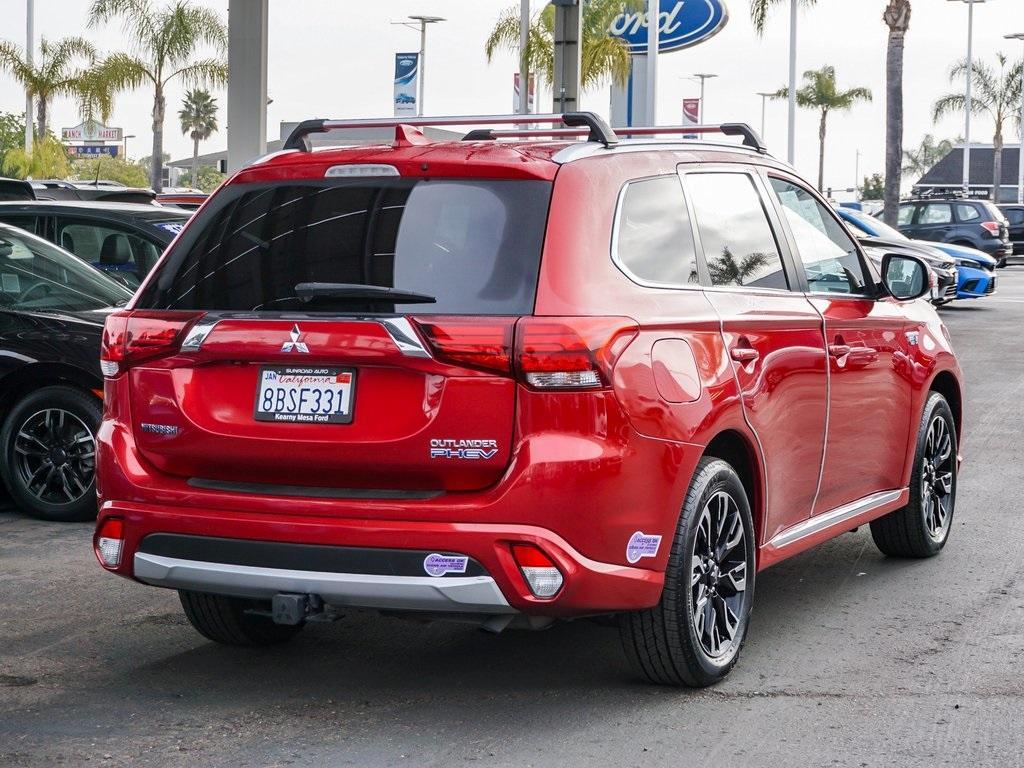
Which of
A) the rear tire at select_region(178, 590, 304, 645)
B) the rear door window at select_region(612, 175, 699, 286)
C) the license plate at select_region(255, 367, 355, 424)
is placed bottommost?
the rear tire at select_region(178, 590, 304, 645)

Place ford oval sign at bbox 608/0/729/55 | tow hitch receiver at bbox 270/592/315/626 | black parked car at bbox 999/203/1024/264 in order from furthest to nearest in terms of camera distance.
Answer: black parked car at bbox 999/203/1024/264, ford oval sign at bbox 608/0/729/55, tow hitch receiver at bbox 270/592/315/626

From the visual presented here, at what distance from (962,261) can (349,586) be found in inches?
852

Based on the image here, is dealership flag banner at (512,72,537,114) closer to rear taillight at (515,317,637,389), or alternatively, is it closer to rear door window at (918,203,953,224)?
rear door window at (918,203,953,224)

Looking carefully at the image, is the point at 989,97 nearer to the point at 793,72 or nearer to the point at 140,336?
the point at 793,72

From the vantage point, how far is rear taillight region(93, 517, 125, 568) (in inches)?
196

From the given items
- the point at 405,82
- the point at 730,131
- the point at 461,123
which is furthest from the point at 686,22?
the point at 461,123

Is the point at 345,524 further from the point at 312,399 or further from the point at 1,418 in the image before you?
the point at 1,418

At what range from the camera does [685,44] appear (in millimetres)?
25609

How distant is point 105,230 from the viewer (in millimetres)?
10945

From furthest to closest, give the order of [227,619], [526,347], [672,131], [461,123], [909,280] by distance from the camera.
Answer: [909,280]
[672,131]
[227,619]
[461,123]
[526,347]

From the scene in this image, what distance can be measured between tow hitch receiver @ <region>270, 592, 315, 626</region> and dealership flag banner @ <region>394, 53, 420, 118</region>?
35289 millimetres

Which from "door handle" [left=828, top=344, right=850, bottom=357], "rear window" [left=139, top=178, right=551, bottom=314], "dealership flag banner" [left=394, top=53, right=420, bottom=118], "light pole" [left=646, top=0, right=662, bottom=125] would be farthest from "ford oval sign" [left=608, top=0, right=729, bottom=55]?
"rear window" [left=139, top=178, right=551, bottom=314]

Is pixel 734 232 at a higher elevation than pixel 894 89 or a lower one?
lower

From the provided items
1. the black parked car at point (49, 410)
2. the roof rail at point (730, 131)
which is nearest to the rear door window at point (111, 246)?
the black parked car at point (49, 410)
